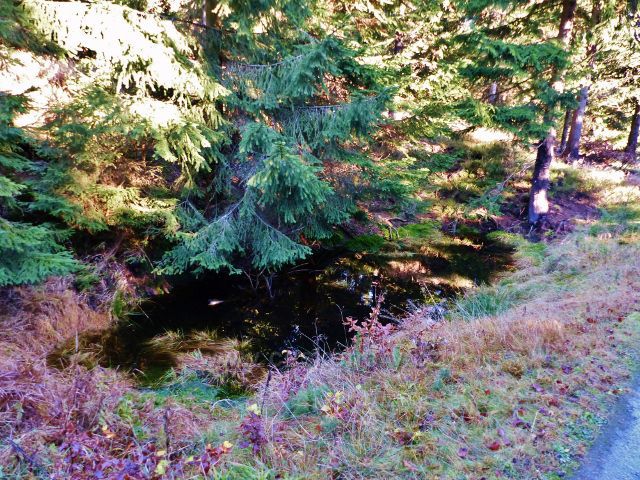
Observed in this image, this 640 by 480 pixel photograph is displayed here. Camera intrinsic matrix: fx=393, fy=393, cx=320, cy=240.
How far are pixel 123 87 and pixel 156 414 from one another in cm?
670

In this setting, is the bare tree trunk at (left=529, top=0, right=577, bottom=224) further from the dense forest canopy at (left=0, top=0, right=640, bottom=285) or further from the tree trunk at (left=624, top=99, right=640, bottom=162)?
the tree trunk at (left=624, top=99, right=640, bottom=162)

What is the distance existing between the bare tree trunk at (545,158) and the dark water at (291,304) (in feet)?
8.19

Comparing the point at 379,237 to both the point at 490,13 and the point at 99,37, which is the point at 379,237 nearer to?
the point at 490,13

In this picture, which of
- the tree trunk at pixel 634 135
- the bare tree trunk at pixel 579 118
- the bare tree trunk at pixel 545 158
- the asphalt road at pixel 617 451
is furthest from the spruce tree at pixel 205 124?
the tree trunk at pixel 634 135

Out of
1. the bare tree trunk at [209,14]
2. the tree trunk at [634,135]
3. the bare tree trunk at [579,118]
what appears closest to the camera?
the bare tree trunk at [209,14]

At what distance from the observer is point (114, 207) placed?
26.7ft

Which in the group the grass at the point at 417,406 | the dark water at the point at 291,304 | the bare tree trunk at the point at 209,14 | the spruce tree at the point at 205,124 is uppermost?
the bare tree trunk at the point at 209,14

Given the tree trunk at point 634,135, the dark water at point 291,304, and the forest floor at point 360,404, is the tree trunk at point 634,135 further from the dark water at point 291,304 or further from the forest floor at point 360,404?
the forest floor at point 360,404

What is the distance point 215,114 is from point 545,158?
11254 mm

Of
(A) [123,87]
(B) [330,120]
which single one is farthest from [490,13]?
(A) [123,87]

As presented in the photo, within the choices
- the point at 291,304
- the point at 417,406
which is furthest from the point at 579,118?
the point at 417,406

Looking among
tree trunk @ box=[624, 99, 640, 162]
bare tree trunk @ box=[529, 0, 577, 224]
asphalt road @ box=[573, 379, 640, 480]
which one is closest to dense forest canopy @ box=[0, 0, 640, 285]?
bare tree trunk @ box=[529, 0, 577, 224]

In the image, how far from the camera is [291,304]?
373 inches

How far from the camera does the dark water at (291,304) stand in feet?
23.9
